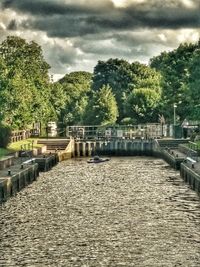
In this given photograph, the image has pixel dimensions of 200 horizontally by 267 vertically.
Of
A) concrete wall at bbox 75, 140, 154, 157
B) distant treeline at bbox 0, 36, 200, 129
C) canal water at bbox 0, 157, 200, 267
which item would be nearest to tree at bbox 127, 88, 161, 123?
distant treeline at bbox 0, 36, 200, 129

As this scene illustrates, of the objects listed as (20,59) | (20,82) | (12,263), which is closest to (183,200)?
(12,263)

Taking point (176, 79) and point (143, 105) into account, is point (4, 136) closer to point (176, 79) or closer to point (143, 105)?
point (176, 79)

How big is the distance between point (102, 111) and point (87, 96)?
3012cm

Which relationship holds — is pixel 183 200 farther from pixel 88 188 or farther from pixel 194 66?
pixel 194 66

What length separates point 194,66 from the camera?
103 meters

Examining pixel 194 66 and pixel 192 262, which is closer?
pixel 192 262

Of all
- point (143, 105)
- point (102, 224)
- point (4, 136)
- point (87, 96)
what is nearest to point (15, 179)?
point (102, 224)

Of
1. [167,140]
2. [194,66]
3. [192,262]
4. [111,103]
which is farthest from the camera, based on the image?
[111,103]

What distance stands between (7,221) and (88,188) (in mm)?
18141

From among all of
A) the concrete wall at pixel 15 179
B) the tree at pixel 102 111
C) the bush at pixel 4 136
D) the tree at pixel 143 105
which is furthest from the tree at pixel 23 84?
the concrete wall at pixel 15 179

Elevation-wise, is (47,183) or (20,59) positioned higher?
(20,59)

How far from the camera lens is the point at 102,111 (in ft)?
493

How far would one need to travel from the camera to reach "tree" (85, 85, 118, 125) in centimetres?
15000

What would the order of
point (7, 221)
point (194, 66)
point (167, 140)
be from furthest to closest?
point (167, 140)
point (194, 66)
point (7, 221)
